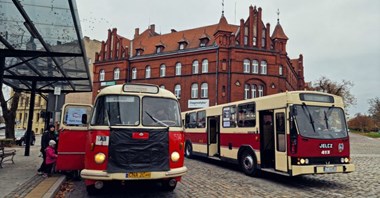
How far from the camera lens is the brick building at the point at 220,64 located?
41688mm

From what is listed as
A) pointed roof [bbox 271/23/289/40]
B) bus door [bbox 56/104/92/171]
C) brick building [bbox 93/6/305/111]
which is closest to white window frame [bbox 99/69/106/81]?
brick building [bbox 93/6/305/111]

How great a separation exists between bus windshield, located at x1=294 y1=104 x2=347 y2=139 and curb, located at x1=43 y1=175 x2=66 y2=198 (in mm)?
7082

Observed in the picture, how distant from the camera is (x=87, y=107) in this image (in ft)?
36.1

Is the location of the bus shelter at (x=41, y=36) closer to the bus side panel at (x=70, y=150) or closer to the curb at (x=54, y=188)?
the bus side panel at (x=70, y=150)

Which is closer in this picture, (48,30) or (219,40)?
(48,30)

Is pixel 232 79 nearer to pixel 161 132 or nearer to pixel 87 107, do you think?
pixel 87 107

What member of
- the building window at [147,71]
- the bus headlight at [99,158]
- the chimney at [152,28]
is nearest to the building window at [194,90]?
the building window at [147,71]

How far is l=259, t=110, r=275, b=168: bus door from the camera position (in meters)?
11.2

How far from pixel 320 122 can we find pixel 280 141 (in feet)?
4.54

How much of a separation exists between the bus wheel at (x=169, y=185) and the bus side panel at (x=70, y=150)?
2960 mm

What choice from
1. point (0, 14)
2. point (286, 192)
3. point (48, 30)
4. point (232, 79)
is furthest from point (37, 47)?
point (232, 79)

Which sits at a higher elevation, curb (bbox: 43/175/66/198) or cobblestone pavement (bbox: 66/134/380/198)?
curb (bbox: 43/175/66/198)

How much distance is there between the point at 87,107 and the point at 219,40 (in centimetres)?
3324

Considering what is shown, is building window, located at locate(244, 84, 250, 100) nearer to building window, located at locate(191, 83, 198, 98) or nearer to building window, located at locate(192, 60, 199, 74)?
building window, located at locate(191, 83, 198, 98)
